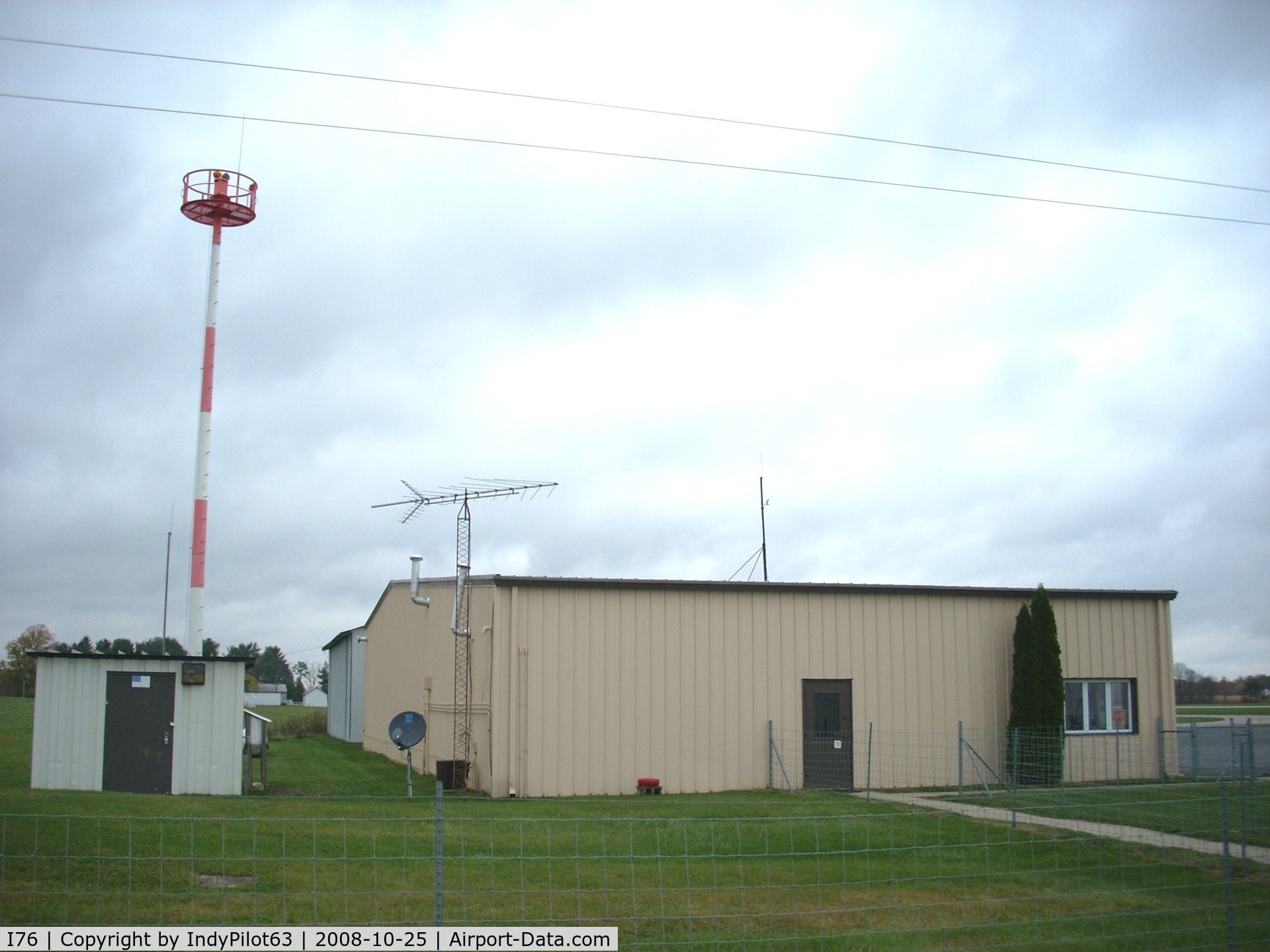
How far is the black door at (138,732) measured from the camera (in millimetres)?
17344

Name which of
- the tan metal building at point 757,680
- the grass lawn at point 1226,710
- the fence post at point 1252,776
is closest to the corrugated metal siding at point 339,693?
the tan metal building at point 757,680

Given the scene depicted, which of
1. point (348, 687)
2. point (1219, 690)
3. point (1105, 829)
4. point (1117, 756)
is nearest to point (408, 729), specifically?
point (1105, 829)

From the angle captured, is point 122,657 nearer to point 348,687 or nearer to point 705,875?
point 705,875

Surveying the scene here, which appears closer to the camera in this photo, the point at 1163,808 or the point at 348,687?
the point at 1163,808

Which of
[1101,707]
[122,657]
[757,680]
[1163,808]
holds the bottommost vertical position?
[1163,808]

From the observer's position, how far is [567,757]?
64.1 ft

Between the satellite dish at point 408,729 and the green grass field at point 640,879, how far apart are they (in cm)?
213

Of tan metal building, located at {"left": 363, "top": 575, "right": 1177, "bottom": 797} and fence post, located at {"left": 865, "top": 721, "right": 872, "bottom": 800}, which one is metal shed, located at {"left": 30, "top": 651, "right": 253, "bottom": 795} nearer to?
tan metal building, located at {"left": 363, "top": 575, "right": 1177, "bottom": 797}

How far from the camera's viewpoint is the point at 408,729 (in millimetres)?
17812

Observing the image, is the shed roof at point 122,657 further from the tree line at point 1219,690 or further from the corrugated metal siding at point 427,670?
the tree line at point 1219,690

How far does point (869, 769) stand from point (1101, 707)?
24.3ft

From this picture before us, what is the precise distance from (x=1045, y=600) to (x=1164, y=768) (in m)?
4.78

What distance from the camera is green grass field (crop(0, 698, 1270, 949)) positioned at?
8719 millimetres

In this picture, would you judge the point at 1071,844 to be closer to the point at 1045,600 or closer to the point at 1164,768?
the point at 1045,600
